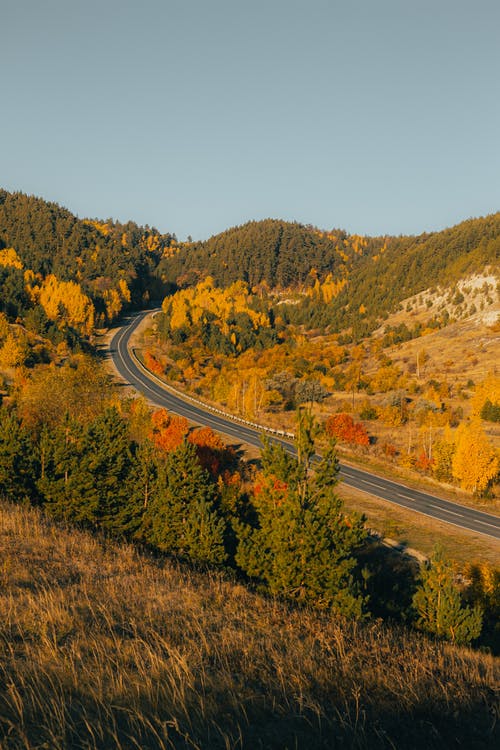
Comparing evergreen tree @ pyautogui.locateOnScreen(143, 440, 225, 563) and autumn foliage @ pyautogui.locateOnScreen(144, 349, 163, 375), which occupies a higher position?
autumn foliage @ pyautogui.locateOnScreen(144, 349, 163, 375)

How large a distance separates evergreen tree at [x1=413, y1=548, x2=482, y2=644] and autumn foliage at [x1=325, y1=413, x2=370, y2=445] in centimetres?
3351

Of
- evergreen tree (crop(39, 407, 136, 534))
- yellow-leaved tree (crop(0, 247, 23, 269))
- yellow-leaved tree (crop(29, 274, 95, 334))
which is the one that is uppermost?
yellow-leaved tree (crop(0, 247, 23, 269))

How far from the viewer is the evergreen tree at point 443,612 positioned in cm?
1501

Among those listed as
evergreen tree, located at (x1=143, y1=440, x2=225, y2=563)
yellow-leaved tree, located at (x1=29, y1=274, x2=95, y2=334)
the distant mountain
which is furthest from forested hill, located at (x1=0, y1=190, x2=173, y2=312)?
evergreen tree, located at (x1=143, y1=440, x2=225, y2=563)

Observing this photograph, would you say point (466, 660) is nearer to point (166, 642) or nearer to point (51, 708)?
point (166, 642)

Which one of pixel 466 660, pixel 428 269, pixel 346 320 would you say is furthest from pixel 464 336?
pixel 466 660

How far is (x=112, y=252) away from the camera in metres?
166

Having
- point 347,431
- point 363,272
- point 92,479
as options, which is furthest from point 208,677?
Result: point 363,272

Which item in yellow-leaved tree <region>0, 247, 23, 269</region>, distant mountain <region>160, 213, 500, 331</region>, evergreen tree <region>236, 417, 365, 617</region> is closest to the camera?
evergreen tree <region>236, 417, 365, 617</region>

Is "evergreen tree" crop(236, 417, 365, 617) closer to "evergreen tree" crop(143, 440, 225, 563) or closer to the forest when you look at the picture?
the forest

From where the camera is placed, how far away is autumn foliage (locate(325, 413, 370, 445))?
51.2m

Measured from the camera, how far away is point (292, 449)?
48.4m

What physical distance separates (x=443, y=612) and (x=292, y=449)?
32963 millimetres

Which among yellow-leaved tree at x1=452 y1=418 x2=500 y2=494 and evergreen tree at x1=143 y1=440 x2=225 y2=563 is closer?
evergreen tree at x1=143 y1=440 x2=225 y2=563
